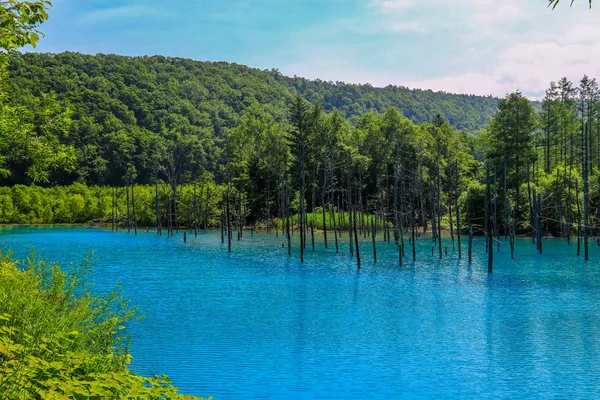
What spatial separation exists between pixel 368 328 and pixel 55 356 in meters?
14.7

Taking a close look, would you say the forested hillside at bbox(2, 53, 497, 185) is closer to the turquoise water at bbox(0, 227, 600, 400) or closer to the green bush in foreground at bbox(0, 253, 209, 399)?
the turquoise water at bbox(0, 227, 600, 400)

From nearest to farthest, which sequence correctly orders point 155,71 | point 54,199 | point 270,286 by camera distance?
point 270,286, point 54,199, point 155,71

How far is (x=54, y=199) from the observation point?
97375 mm

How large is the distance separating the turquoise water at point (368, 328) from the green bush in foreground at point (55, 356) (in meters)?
4.73

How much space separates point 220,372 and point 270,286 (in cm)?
1537

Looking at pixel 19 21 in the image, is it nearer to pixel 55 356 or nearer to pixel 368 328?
pixel 55 356

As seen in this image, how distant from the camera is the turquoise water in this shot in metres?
14.4

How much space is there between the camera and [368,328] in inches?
800

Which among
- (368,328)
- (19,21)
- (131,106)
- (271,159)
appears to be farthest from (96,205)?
(19,21)

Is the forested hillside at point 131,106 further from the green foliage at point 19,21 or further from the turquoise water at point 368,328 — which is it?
the green foliage at point 19,21

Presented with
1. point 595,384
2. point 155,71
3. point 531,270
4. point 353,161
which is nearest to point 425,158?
point 353,161

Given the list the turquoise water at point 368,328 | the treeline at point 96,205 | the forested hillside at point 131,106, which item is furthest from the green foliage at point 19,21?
the forested hillside at point 131,106

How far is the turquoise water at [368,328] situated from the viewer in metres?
14.4

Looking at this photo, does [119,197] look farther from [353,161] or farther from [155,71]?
[155,71]
